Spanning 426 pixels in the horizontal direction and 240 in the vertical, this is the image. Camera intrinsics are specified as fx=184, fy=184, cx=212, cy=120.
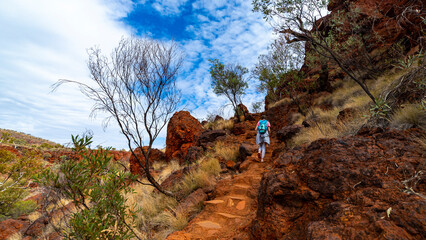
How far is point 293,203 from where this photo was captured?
2629 mm

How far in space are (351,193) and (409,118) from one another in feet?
9.46

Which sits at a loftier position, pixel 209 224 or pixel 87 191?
pixel 87 191

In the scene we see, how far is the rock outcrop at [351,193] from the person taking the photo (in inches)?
61.8

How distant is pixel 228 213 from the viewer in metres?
4.35

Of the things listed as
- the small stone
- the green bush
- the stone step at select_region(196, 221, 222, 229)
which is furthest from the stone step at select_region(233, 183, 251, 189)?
the green bush

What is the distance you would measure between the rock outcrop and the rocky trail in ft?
3.00

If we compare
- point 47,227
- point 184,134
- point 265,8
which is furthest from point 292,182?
point 184,134

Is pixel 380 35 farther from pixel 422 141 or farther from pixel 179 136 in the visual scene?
pixel 179 136

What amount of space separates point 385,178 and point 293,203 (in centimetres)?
111

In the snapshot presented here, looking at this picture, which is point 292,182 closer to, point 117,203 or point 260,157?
point 117,203

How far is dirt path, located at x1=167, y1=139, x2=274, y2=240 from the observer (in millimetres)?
3553

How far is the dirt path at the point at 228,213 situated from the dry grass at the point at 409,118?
3414mm

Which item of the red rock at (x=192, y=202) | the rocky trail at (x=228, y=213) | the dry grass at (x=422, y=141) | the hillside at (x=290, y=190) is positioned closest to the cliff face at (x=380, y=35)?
the hillside at (x=290, y=190)

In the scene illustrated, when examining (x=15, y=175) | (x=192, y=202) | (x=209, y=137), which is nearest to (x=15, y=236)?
(x=15, y=175)
